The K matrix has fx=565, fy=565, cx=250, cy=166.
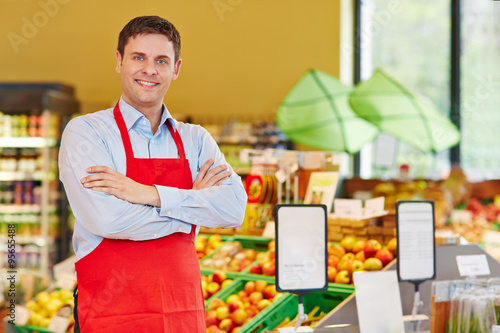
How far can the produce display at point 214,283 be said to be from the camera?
116 inches

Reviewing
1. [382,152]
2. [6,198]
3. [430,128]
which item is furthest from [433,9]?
[6,198]

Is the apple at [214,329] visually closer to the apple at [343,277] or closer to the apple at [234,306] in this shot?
the apple at [234,306]

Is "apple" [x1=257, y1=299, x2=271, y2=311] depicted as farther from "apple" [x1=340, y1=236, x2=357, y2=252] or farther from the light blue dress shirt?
the light blue dress shirt

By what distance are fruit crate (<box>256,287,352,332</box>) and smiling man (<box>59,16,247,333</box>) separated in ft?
2.70

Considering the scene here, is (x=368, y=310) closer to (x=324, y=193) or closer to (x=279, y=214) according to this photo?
(x=279, y=214)

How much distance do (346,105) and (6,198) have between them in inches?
165

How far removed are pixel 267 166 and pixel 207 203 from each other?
5.49ft

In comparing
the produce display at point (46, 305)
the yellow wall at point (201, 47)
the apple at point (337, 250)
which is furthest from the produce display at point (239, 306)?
the yellow wall at point (201, 47)

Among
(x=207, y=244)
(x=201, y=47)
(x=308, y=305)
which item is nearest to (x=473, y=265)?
(x=308, y=305)

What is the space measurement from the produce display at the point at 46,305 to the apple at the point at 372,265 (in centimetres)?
148

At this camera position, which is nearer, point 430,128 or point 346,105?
point 430,128

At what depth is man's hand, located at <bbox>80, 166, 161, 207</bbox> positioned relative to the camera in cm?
167

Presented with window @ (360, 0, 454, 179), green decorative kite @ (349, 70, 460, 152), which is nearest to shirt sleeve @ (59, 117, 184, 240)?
green decorative kite @ (349, 70, 460, 152)

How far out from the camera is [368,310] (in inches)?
83.1
